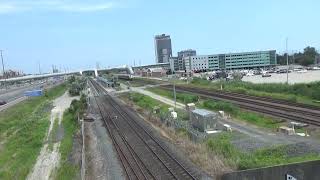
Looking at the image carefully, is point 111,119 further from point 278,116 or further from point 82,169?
point 82,169

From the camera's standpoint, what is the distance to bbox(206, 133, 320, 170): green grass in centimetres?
2048

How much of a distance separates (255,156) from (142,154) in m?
8.30

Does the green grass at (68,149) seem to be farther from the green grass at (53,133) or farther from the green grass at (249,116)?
the green grass at (249,116)

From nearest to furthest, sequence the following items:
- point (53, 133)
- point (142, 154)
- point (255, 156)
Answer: point (255, 156), point (142, 154), point (53, 133)

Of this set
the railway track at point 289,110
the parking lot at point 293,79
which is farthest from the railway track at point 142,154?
the parking lot at point 293,79

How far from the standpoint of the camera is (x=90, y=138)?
3862 centimetres

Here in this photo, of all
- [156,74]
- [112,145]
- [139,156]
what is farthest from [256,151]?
[156,74]

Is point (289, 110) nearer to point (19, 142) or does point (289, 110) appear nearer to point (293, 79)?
point (19, 142)

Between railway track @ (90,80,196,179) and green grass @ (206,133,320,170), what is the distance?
90.6 inches

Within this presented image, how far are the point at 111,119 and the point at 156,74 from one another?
14277 centimetres

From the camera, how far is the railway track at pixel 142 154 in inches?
890

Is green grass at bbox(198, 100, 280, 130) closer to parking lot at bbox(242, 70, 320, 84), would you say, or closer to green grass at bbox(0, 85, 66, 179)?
green grass at bbox(0, 85, 66, 179)

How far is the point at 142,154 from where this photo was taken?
2878 cm

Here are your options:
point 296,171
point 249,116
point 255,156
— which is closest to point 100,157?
point 255,156
